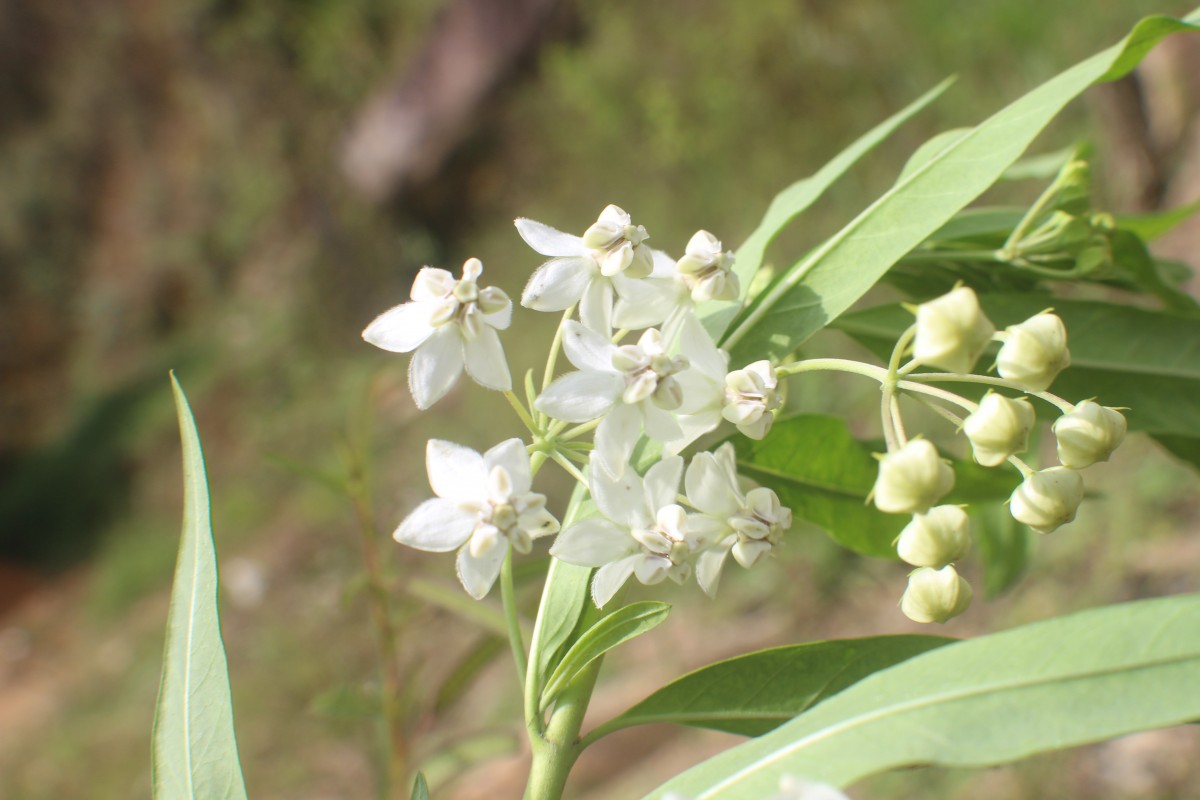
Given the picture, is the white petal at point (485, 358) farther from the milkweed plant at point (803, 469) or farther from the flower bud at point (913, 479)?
the flower bud at point (913, 479)

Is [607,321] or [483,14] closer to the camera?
[607,321]

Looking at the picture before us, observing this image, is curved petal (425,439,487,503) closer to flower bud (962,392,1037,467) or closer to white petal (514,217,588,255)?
white petal (514,217,588,255)

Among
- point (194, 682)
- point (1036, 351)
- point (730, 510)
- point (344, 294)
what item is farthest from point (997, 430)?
point (344, 294)

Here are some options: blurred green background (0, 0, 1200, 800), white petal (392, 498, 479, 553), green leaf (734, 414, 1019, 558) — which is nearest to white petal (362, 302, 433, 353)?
white petal (392, 498, 479, 553)

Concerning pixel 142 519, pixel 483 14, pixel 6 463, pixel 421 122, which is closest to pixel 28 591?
pixel 142 519

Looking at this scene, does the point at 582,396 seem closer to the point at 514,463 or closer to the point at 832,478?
the point at 514,463

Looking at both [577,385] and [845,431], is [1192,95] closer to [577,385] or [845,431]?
[845,431]

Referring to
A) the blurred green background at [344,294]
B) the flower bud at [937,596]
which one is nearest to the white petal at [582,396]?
the flower bud at [937,596]
